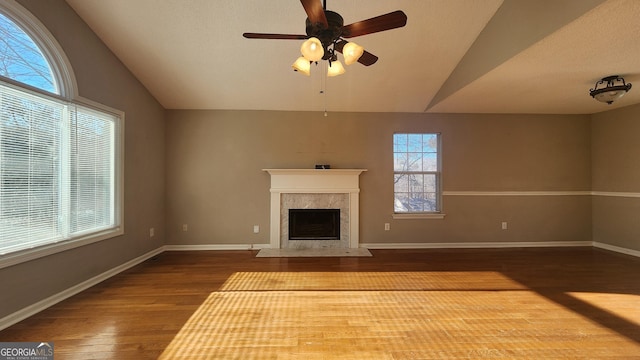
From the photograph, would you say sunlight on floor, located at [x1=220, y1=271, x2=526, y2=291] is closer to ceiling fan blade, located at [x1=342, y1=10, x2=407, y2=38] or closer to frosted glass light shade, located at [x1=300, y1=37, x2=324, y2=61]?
frosted glass light shade, located at [x1=300, y1=37, x2=324, y2=61]

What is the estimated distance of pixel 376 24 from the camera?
Result: 170cm

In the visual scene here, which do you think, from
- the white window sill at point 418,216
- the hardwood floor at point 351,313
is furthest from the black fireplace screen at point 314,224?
the white window sill at point 418,216

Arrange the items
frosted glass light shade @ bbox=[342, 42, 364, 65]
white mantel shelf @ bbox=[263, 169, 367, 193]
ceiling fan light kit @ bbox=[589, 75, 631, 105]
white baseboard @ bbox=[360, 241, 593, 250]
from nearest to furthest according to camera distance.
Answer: frosted glass light shade @ bbox=[342, 42, 364, 65]
ceiling fan light kit @ bbox=[589, 75, 631, 105]
white mantel shelf @ bbox=[263, 169, 367, 193]
white baseboard @ bbox=[360, 241, 593, 250]

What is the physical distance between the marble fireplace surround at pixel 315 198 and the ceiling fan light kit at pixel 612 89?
9.81ft

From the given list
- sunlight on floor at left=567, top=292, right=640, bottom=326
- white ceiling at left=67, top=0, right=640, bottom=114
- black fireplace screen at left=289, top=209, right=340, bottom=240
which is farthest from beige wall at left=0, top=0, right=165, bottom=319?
sunlight on floor at left=567, top=292, right=640, bottom=326

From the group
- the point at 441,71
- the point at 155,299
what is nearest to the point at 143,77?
the point at 155,299

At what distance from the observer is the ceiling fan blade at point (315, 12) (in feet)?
4.90

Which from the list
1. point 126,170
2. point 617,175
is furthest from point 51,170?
point 617,175

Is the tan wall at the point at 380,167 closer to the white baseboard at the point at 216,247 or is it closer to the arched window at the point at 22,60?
the white baseboard at the point at 216,247

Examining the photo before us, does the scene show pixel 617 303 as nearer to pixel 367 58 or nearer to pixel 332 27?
pixel 367 58

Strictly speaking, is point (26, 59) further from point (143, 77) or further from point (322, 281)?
point (322, 281)

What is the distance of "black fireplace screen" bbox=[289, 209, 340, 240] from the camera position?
173 inches

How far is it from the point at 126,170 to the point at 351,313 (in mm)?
3365

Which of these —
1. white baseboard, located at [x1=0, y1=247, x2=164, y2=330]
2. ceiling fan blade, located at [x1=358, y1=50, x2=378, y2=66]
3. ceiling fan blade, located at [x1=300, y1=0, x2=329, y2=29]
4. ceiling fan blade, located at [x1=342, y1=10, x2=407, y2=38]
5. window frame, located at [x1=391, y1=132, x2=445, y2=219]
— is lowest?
white baseboard, located at [x1=0, y1=247, x2=164, y2=330]
